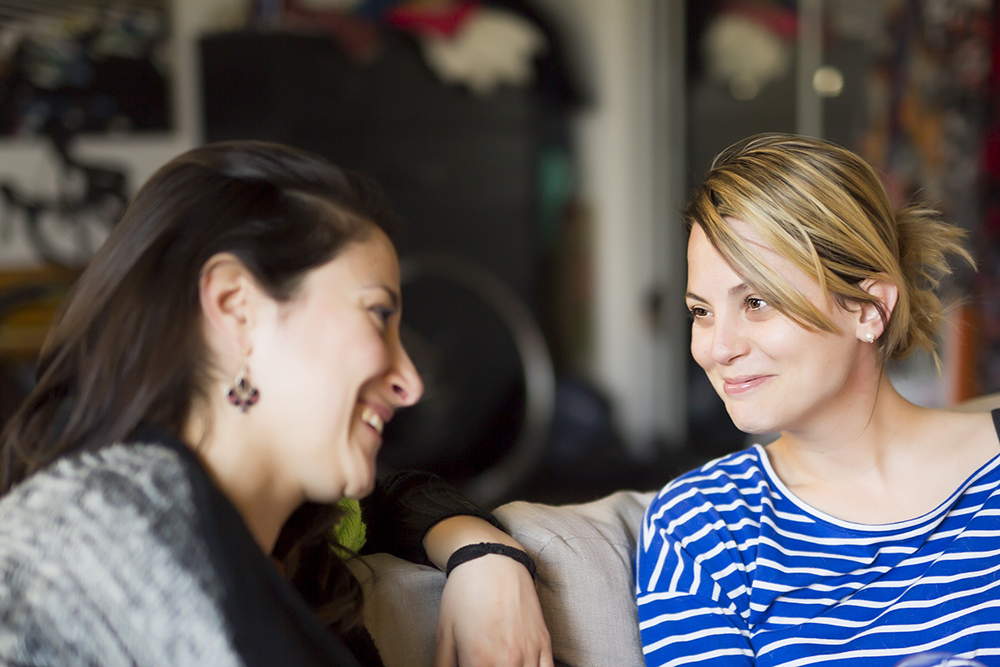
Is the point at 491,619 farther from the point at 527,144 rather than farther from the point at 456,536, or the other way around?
the point at 527,144

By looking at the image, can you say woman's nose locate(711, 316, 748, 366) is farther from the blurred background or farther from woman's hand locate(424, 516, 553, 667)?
the blurred background

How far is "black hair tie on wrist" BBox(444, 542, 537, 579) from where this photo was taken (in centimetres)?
111

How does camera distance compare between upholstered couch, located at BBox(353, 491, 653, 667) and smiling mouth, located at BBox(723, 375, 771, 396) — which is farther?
smiling mouth, located at BBox(723, 375, 771, 396)

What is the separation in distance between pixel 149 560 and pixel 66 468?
0.43 feet

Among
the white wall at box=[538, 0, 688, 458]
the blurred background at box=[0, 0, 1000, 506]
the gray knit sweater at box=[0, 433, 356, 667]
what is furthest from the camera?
the white wall at box=[538, 0, 688, 458]

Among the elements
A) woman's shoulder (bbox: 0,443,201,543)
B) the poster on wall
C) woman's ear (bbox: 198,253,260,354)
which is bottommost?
woman's shoulder (bbox: 0,443,201,543)

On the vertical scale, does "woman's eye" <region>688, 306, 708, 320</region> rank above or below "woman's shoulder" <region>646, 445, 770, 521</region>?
above

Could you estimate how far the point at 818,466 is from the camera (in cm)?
135

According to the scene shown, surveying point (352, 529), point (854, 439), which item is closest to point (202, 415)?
point (352, 529)

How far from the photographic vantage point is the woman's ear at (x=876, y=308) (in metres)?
1.30

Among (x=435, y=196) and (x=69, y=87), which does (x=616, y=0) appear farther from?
(x=69, y=87)

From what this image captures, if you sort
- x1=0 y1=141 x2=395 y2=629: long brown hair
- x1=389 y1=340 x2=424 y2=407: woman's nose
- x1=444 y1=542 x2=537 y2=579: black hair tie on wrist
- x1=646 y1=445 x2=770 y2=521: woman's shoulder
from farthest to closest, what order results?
x1=646 y1=445 x2=770 y2=521: woman's shoulder, x1=444 y1=542 x2=537 y2=579: black hair tie on wrist, x1=389 y1=340 x2=424 y2=407: woman's nose, x1=0 y1=141 x2=395 y2=629: long brown hair

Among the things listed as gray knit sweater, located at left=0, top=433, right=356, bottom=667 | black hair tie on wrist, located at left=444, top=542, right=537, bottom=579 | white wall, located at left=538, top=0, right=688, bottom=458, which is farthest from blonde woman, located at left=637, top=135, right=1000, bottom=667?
white wall, located at left=538, top=0, right=688, bottom=458

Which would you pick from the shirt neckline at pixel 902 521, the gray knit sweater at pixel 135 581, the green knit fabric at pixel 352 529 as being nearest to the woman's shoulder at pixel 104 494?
the gray knit sweater at pixel 135 581
